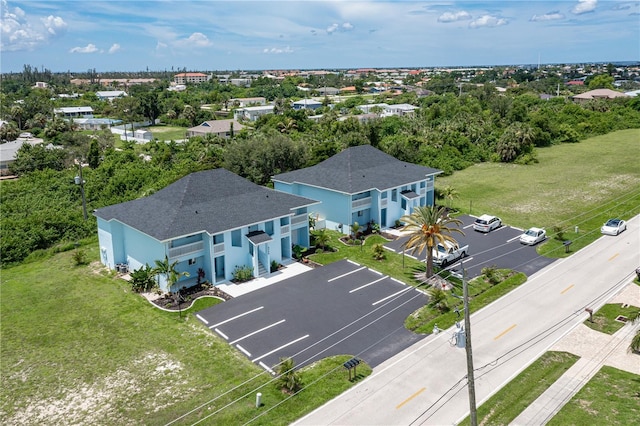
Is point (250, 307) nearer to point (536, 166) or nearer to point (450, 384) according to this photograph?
point (450, 384)

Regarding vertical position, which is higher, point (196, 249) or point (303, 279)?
point (196, 249)

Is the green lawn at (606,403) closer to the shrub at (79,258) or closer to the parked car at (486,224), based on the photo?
the parked car at (486,224)

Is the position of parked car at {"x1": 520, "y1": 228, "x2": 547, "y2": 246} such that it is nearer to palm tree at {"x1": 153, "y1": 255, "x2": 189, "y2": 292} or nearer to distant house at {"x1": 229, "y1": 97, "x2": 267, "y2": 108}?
palm tree at {"x1": 153, "y1": 255, "x2": 189, "y2": 292}

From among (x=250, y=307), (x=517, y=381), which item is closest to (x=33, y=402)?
(x=250, y=307)

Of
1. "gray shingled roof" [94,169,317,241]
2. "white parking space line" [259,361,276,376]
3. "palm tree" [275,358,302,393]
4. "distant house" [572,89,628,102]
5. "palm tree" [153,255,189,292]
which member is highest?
"distant house" [572,89,628,102]

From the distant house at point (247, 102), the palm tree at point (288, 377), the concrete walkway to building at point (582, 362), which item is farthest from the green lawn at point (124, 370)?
the distant house at point (247, 102)

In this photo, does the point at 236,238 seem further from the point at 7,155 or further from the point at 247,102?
the point at 247,102

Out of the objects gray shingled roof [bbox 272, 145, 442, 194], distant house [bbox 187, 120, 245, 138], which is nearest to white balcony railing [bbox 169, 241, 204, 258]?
gray shingled roof [bbox 272, 145, 442, 194]

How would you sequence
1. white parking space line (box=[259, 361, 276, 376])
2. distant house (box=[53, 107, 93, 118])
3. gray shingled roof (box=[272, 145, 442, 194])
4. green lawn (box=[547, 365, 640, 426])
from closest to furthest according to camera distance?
green lawn (box=[547, 365, 640, 426])
white parking space line (box=[259, 361, 276, 376])
gray shingled roof (box=[272, 145, 442, 194])
distant house (box=[53, 107, 93, 118])
